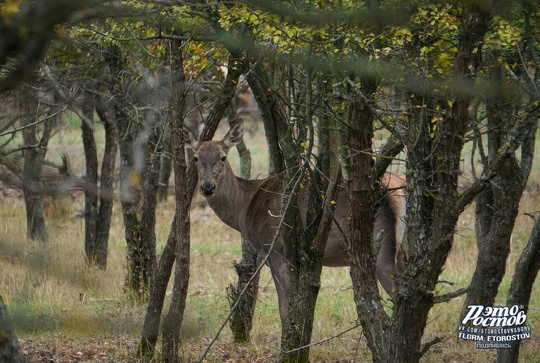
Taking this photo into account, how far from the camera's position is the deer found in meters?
11.0

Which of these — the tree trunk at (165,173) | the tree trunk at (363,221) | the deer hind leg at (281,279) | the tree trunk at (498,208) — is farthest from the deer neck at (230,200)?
the tree trunk at (363,221)

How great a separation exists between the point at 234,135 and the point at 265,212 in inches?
44.5

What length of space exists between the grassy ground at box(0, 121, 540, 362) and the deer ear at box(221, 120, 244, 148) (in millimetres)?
2081

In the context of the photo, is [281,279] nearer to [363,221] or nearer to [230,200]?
[230,200]

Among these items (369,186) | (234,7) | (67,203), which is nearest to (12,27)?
(67,203)

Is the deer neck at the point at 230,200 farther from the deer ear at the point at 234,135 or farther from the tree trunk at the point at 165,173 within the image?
the tree trunk at the point at 165,173

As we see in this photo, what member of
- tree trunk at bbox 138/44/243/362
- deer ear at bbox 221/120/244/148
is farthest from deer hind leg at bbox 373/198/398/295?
tree trunk at bbox 138/44/243/362

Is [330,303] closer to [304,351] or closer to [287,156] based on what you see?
[304,351]

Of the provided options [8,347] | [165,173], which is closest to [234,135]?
[8,347]

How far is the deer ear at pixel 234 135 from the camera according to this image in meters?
11.5

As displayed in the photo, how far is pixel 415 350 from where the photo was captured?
662cm

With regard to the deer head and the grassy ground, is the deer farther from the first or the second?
the grassy ground

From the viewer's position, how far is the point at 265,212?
11602 millimetres

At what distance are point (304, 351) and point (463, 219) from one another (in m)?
15.0
